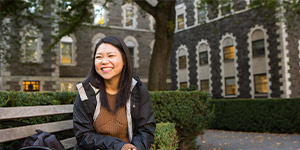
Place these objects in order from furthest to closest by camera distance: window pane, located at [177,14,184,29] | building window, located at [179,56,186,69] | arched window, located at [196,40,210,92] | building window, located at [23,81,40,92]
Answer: window pane, located at [177,14,184,29] < building window, located at [179,56,186,69] < arched window, located at [196,40,210,92] < building window, located at [23,81,40,92]

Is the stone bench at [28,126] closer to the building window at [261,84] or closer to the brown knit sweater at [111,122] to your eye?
the brown knit sweater at [111,122]

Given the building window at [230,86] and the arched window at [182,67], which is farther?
the arched window at [182,67]

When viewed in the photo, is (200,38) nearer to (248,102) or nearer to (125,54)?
(248,102)

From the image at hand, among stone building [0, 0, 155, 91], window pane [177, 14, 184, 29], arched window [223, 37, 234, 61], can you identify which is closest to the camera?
stone building [0, 0, 155, 91]

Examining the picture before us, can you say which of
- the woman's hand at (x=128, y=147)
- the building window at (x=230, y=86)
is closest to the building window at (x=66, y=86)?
the building window at (x=230, y=86)

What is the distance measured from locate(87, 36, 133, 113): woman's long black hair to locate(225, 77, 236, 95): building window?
19726 mm

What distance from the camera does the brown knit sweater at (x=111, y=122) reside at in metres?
2.87

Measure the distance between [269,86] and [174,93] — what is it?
14.2 metres

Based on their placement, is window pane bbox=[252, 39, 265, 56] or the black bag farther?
window pane bbox=[252, 39, 265, 56]

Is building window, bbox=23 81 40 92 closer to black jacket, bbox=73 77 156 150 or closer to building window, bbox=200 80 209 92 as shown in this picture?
building window, bbox=200 80 209 92

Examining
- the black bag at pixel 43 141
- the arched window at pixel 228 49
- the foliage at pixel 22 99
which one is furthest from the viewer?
the arched window at pixel 228 49

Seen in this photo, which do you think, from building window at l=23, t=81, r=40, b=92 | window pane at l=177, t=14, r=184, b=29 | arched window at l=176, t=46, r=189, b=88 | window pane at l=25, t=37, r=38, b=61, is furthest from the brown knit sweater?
window pane at l=177, t=14, r=184, b=29

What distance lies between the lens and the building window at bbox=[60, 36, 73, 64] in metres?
22.6

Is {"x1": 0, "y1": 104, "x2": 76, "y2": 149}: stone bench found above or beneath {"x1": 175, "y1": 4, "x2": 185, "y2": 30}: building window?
beneath
